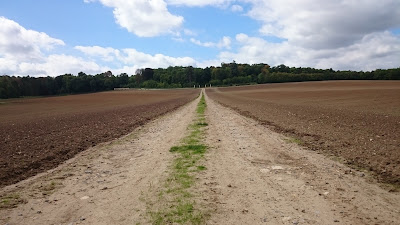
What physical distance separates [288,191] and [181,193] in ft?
8.72

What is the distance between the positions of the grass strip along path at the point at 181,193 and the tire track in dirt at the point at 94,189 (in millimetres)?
314

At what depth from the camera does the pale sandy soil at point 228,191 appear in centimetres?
619

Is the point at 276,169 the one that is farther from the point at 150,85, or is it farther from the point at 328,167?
the point at 150,85

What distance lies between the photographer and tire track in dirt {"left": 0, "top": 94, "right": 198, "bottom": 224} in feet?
21.1

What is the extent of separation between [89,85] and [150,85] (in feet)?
126

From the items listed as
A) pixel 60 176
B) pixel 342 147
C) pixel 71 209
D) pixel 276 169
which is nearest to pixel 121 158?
pixel 60 176

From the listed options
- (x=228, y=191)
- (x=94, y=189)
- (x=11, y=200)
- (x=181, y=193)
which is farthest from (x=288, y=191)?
(x=11, y=200)

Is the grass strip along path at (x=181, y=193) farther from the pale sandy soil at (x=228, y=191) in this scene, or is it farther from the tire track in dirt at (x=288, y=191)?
the tire track in dirt at (x=288, y=191)

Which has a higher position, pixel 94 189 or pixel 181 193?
pixel 181 193

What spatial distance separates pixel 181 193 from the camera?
24.5 feet

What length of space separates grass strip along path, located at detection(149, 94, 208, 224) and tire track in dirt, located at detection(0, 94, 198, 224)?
0.31 meters

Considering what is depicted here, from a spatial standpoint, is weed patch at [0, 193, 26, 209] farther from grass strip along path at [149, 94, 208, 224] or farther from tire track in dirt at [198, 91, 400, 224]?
tire track in dirt at [198, 91, 400, 224]

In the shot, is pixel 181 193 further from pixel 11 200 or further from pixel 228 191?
pixel 11 200

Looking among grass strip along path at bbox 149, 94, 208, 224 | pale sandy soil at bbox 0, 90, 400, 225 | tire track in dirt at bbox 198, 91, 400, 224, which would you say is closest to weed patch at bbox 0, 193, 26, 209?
pale sandy soil at bbox 0, 90, 400, 225
